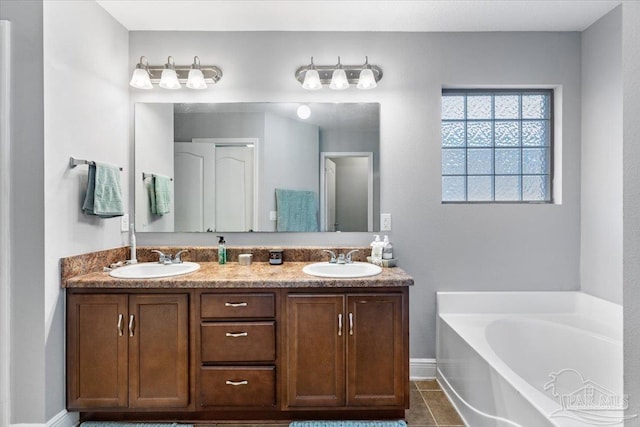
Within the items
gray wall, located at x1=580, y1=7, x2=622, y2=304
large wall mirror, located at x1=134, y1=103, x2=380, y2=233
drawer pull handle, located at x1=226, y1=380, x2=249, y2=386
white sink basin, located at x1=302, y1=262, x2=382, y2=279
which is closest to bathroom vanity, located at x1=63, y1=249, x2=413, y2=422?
drawer pull handle, located at x1=226, y1=380, x2=249, y2=386

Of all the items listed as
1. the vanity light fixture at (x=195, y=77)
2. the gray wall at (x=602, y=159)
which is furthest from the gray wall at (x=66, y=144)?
the gray wall at (x=602, y=159)

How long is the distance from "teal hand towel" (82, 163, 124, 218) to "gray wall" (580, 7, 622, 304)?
3.17 m

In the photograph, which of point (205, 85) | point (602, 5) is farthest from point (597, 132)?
point (205, 85)

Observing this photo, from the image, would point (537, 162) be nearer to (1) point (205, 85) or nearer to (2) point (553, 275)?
(2) point (553, 275)

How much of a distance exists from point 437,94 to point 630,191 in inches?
Result: 75.6

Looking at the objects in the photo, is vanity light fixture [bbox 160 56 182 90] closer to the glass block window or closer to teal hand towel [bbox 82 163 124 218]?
teal hand towel [bbox 82 163 124 218]

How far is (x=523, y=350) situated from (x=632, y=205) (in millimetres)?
1865

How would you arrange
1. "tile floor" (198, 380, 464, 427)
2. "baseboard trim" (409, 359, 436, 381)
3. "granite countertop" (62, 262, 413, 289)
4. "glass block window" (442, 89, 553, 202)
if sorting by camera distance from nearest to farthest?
"granite countertop" (62, 262, 413, 289) < "tile floor" (198, 380, 464, 427) < "baseboard trim" (409, 359, 436, 381) < "glass block window" (442, 89, 553, 202)

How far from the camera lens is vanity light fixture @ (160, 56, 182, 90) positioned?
8.12ft

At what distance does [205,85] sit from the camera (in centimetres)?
255

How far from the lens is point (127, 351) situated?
1969mm

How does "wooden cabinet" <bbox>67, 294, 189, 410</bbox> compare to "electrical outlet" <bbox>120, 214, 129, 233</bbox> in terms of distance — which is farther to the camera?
"electrical outlet" <bbox>120, 214, 129, 233</bbox>

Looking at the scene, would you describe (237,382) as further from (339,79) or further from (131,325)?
(339,79)

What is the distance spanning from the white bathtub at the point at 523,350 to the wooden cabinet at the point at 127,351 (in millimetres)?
1589
